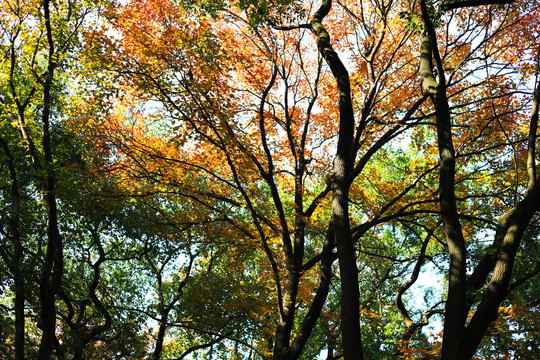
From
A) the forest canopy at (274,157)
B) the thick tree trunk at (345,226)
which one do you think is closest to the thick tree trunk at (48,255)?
the forest canopy at (274,157)

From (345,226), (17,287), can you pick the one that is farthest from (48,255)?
(345,226)

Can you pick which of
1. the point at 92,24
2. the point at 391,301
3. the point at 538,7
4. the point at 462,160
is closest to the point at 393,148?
the point at 391,301

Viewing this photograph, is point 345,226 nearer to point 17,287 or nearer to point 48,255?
point 48,255

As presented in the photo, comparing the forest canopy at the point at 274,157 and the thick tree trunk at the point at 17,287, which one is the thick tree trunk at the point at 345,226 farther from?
the thick tree trunk at the point at 17,287

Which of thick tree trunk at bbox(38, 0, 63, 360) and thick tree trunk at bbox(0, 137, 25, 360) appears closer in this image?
thick tree trunk at bbox(0, 137, 25, 360)

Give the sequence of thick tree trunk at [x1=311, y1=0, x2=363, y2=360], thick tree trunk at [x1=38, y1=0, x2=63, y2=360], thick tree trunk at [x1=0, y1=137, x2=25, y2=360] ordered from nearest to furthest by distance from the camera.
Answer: thick tree trunk at [x1=311, y1=0, x2=363, y2=360] → thick tree trunk at [x1=0, y1=137, x2=25, y2=360] → thick tree trunk at [x1=38, y1=0, x2=63, y2=360]

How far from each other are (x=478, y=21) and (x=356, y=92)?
3.86 m

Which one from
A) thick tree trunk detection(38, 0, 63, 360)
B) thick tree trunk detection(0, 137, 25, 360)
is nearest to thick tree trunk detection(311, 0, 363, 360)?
thick tree trunk detection(38, 0, 63, 360)

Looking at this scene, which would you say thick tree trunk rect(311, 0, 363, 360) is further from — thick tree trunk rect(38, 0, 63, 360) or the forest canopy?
thick tree trunk rect(38, 0, 63, 360)

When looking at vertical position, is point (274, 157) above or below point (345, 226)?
above

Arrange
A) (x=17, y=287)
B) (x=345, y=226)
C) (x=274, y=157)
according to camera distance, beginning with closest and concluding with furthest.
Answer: (x=345, y=226) → (x=17, y=287) → (x=274, y=157)

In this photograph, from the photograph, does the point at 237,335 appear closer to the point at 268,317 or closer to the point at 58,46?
the point at 268,317

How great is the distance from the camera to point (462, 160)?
37.8 ft

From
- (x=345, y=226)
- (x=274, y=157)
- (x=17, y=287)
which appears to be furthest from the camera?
(x=274, y=157)
